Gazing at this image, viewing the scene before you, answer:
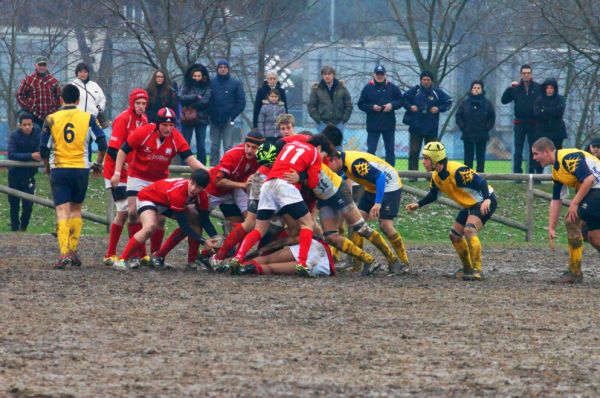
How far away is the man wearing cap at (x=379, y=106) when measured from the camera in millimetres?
19953

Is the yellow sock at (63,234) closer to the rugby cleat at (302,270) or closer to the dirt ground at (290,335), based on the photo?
the dirt ground at (290,335)

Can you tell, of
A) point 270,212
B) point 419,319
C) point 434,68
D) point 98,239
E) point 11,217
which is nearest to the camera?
point 419,319

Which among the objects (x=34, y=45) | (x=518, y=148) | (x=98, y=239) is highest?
(x=34, y=45)

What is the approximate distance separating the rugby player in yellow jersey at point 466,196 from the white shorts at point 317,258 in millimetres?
1086

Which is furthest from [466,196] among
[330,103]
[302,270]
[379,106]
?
[330,103]

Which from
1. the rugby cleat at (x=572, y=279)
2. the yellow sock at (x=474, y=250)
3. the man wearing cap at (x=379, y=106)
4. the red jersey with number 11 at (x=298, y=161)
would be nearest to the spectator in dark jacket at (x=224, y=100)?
the man wearing cap at (x=379, y=106)

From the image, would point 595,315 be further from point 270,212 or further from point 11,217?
point 11,217

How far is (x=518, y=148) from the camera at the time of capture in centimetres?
2103

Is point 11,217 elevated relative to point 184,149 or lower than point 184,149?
lower

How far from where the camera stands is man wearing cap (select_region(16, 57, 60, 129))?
63.4ft

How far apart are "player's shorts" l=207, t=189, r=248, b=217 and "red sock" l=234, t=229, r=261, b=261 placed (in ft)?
3.67

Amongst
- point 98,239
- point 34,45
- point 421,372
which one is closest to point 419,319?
point 421,372

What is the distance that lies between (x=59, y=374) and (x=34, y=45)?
2020cm

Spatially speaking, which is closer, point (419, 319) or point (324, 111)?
point (419, 319)
